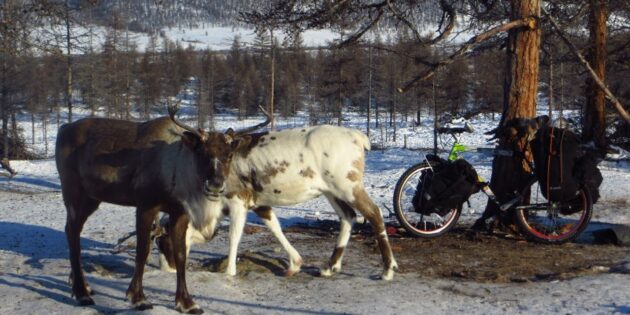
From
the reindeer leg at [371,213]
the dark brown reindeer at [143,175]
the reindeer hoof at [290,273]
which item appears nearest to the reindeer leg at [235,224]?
the reindeer hoof at [290,273]

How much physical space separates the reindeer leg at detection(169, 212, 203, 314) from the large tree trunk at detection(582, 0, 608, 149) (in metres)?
13.2

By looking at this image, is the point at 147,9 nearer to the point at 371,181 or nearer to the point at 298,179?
the point at 371,181

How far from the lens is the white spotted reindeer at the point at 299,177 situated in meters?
7.48

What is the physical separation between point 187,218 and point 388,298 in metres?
1.97

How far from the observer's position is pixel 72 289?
21.3 ft

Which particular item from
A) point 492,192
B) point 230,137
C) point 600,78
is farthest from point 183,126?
point 600,78

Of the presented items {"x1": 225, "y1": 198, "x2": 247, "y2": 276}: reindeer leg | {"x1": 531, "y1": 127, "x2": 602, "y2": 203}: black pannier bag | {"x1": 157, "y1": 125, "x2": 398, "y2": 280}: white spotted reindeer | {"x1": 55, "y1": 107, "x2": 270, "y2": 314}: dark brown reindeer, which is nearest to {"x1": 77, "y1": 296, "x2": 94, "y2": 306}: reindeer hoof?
{"x1": 55, "y1": 107, "x2": 270, "y2": 314}: dark brown reindeer

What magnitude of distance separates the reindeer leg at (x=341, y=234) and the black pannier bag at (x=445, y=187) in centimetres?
143

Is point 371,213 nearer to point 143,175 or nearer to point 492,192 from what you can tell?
point 143,175

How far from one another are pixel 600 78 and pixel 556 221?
9086mm

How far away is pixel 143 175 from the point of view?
640cm

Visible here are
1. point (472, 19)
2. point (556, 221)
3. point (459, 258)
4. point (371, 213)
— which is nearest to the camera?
point (371, 213)

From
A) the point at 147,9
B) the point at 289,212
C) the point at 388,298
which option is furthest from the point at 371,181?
the point at 147,9

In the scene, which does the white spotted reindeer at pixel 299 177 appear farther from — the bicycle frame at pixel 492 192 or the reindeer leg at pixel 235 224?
the bicycle frame at pixel 492 192
